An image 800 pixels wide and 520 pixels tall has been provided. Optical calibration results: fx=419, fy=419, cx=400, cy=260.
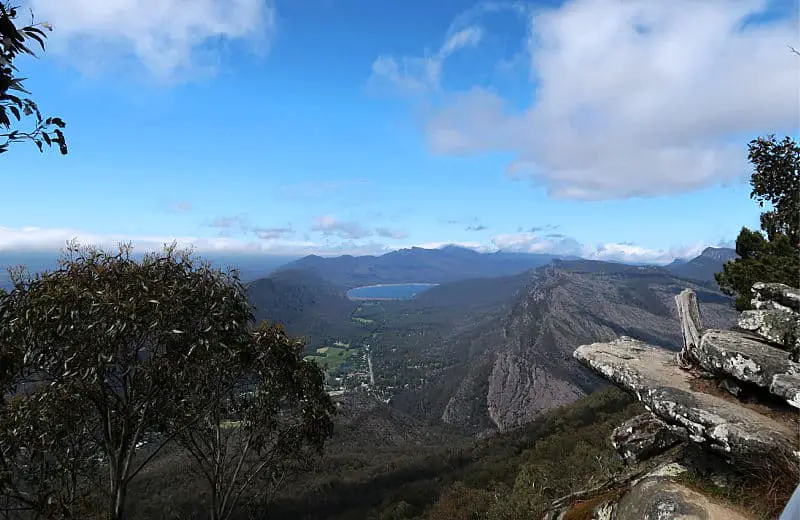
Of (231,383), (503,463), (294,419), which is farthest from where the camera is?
(503,463)

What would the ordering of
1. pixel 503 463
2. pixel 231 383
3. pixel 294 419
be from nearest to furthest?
pixel 231 383 → pixel 294 419 → pixel 503 463

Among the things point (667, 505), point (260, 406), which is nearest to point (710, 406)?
point (667, 505)

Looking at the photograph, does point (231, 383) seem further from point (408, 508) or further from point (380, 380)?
point (380, 380)

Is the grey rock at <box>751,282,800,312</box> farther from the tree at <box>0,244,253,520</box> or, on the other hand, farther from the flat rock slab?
the tree at <box>0,244,253,520</box>

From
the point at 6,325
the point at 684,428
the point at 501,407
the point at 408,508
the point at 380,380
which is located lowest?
the point at 380,380

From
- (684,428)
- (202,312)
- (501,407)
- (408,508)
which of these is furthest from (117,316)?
(501,407)
